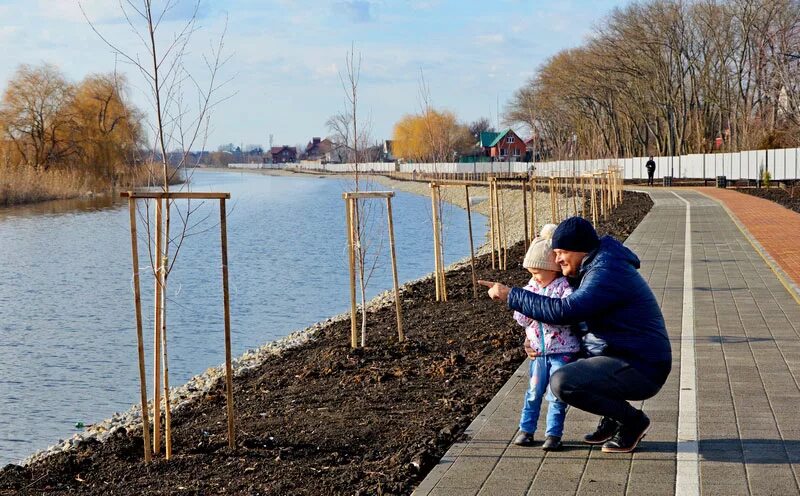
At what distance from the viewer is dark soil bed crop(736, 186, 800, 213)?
29600 mm

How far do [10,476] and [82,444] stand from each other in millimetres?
1424

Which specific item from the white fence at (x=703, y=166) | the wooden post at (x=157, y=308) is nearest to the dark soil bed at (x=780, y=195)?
the white fence at (x=703, y=166)

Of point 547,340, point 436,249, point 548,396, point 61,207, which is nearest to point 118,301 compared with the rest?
point 436,249

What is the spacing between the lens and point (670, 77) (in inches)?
2517

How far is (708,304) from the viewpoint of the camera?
11.0 meters

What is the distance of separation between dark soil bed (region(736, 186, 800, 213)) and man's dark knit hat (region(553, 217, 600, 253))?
23.9m

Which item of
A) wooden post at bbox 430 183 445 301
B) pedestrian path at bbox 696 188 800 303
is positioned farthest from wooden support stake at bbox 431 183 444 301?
pedestrian path at bbox 696 188 800 303

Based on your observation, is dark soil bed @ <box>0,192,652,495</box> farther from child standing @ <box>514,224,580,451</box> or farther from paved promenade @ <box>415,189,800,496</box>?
child standing @ <box>514,224,580,451</box>

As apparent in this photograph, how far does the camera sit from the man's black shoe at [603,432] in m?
5.49

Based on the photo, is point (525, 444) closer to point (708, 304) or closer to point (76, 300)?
point (708, 304)

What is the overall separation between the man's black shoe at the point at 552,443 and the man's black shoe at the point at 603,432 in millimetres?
197

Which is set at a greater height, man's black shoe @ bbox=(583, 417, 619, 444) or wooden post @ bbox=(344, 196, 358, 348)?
wooden post @ bbox=(344, 196, 358, 348)

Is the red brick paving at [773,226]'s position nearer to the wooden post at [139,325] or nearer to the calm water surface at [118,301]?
the calm water surface at [118,301]

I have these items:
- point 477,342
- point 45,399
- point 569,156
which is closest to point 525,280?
point 477,342
